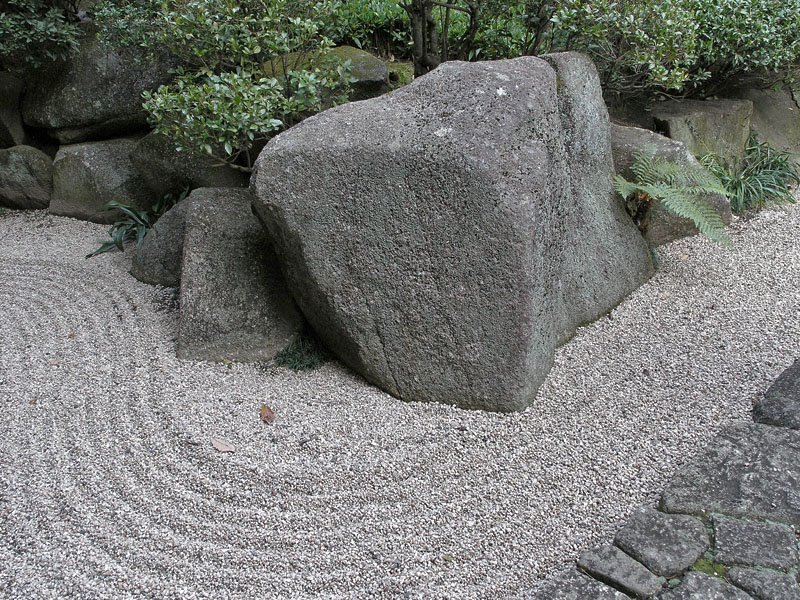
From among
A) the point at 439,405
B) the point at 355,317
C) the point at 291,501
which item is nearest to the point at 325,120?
the point at 355,317

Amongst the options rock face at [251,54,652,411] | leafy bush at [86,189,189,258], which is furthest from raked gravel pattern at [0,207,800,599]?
leafy bush at [86,189,189,258]

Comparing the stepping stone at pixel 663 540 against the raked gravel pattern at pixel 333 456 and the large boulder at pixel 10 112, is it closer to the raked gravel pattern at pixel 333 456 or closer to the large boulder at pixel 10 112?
the raked gravel pattern at pixel 333 456

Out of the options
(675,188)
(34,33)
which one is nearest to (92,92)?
(34,33)

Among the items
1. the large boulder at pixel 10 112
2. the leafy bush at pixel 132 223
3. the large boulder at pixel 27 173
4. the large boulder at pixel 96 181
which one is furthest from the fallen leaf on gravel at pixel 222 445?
the large boulder at pixel 10 112

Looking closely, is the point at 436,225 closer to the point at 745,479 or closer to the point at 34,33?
the point at 745,479

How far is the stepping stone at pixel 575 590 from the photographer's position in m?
2.30

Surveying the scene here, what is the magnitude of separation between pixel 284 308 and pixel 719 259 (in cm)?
280

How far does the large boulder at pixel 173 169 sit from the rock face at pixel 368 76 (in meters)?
0.98

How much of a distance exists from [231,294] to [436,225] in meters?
1.26

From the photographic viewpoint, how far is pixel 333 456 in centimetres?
307

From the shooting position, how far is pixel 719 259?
15.3 ft

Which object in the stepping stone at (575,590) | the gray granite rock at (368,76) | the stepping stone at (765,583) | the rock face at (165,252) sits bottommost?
the rock face at (165,252)

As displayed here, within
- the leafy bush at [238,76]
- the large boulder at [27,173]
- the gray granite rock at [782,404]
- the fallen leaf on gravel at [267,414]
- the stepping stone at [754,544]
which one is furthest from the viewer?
the large boulder at [27,173]

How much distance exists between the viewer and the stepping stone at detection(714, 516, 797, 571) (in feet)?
7.82
